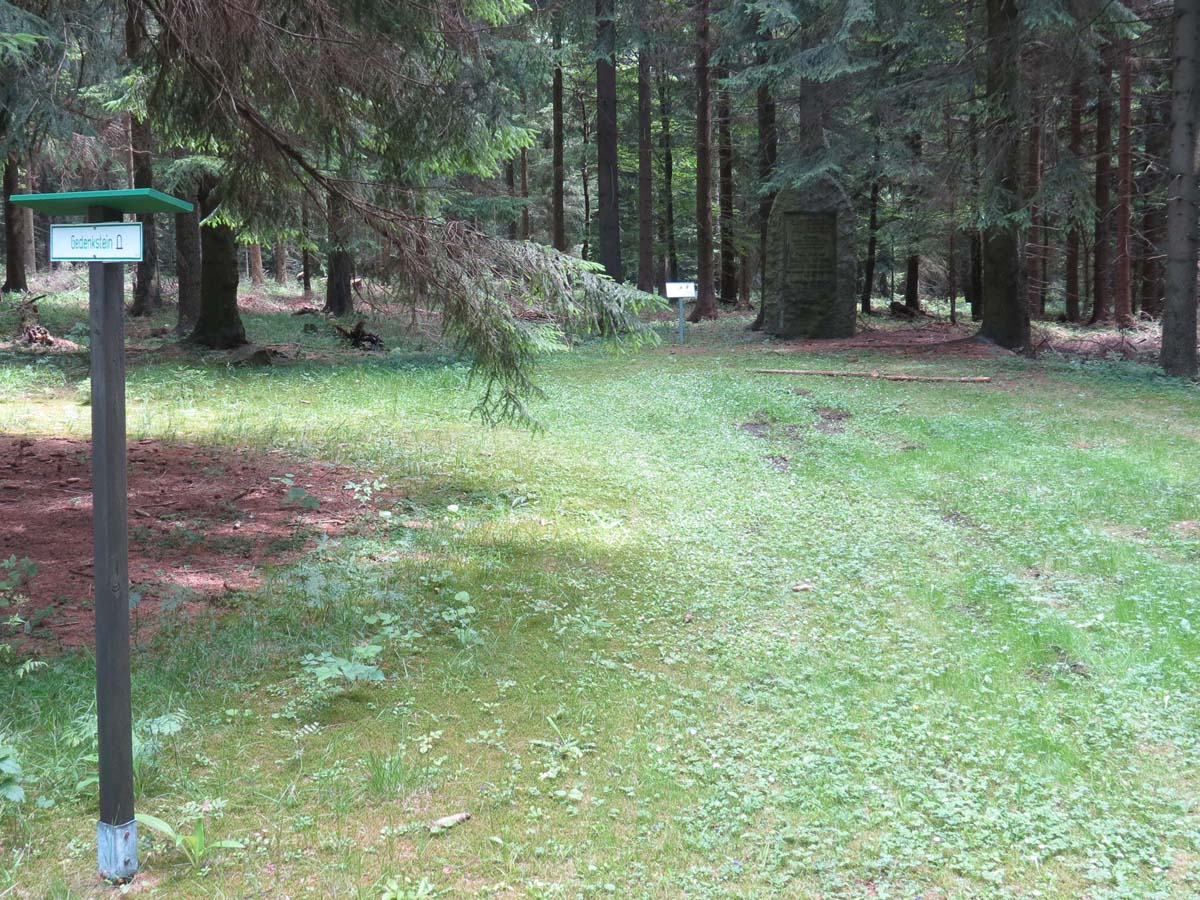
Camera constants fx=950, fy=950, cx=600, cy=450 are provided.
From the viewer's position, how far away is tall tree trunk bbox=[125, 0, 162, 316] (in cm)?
642

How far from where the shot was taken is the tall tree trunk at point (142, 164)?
253 inches

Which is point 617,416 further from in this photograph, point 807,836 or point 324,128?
point 807,836

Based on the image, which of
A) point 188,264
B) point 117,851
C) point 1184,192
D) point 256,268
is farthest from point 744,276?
point 117,851

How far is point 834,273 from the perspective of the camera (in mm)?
19047

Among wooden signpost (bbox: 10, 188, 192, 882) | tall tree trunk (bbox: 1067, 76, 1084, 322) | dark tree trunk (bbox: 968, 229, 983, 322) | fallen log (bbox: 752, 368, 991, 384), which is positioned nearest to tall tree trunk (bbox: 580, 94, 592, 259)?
dark tree trunk (bbox: 968, 229, 983, 322)

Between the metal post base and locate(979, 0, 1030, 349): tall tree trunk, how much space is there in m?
15.8

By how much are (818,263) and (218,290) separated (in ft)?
36.7

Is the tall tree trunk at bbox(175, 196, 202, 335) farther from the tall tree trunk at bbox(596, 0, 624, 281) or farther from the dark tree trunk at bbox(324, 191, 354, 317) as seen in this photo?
the tall tree trunk at bbox(596, 0, 624, 281)

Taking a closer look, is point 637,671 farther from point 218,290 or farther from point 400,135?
point 218,290

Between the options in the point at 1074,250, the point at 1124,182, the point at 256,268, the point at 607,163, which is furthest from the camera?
the point at 256,268

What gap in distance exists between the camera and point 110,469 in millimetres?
2795

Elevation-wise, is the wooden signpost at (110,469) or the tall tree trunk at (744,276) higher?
the tall tree trunk at (744,276)

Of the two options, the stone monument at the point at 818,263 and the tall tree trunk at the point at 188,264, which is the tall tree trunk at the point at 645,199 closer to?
the stone monument at the point at 818,263

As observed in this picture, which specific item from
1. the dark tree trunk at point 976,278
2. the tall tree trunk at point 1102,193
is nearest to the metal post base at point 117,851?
the tall tree trunk at point 1102,193
